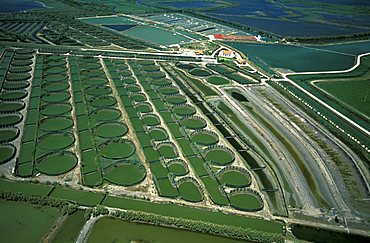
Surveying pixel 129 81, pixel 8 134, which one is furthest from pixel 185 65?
pixel 8 134

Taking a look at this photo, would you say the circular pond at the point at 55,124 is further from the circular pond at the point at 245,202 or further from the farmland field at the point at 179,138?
the circular pond at the point at 245,202

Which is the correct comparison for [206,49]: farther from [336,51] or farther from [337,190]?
[337,190]

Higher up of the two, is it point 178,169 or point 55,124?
point 55,124

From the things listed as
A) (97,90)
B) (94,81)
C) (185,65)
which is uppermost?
(185,65)

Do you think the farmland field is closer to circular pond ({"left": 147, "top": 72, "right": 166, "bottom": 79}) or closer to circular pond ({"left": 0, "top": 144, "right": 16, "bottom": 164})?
circular pond ({"left": 0, "top": 144, "right": 16, "bottom": 164})

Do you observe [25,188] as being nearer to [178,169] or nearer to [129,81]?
[178,169]

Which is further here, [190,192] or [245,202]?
[190,192]
